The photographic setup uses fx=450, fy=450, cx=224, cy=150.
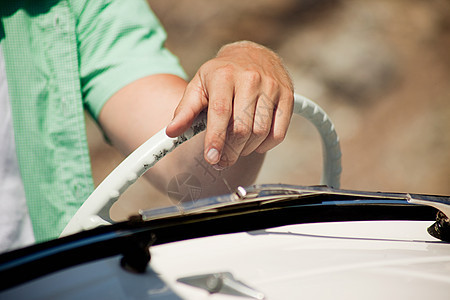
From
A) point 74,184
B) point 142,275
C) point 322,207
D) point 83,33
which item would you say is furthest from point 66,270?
point 83,33

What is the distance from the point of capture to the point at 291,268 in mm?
601

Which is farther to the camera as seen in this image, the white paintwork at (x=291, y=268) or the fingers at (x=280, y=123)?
the fingers at (x=280, y=123)

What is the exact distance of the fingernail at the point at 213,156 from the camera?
642 mm

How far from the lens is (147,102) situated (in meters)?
1.04

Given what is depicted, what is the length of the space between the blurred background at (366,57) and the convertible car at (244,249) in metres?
→ 2.71

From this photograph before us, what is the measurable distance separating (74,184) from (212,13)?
12.2 feet

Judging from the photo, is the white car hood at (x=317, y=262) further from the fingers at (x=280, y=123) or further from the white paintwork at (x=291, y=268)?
the fingers at (x=280, y=123)

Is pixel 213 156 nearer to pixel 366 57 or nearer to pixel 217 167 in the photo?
pixel 217 167

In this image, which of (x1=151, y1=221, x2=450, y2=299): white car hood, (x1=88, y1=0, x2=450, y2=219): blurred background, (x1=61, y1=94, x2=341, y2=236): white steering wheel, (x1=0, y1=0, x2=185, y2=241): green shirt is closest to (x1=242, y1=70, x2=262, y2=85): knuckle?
(x1=61, y1=94, x2=341, y2=236): white steering wheel

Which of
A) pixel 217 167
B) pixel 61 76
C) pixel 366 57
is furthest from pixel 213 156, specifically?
pixel 366 57

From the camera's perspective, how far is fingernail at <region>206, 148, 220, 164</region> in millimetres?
642

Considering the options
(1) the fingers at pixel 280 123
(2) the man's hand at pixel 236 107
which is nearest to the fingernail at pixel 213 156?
(2) the man's hand at pixel 236 107

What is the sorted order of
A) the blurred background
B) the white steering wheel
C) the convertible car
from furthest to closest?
the blurred background
the white steering wheel
the convertible car

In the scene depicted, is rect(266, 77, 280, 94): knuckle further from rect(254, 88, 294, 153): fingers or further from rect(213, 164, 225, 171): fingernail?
rect(213, 164, 225, 171): fingernail
